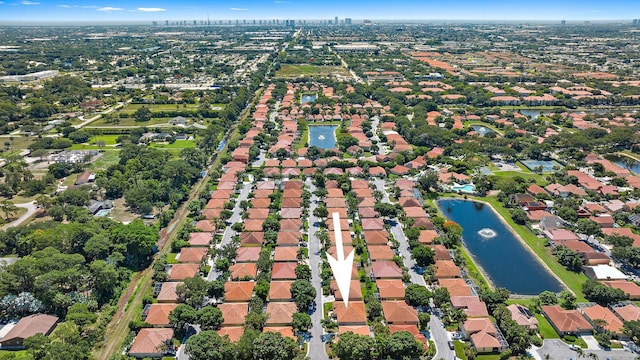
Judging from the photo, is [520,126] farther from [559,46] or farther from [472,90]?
[559,46]

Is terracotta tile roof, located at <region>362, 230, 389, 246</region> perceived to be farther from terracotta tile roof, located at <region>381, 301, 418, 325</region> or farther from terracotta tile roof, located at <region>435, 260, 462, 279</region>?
terracotta tile roof, located at <region>381, 301, 418, 325</region>

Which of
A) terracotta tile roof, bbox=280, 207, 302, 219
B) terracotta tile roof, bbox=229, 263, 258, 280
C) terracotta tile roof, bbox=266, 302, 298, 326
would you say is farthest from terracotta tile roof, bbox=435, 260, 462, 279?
terracotta tile roof, bbox=229, 263, 258, 280

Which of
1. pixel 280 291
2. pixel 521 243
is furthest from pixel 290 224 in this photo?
pixel 521 243

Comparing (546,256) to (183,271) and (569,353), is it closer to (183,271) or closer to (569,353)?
(569,353)

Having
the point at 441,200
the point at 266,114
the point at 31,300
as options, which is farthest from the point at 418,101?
the point at 31,300

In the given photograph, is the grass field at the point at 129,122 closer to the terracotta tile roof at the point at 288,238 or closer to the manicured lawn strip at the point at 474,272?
the terracotta tile roof at the point at 288,238
